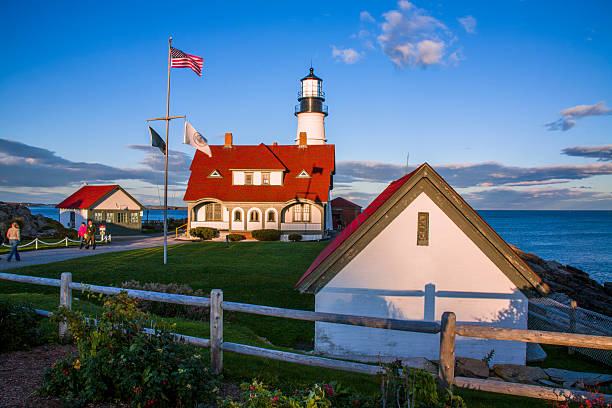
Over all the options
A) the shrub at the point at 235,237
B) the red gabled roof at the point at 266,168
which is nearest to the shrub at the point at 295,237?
the red gabled roof at the point at 266,168

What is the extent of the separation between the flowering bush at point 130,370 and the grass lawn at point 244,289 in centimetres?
145

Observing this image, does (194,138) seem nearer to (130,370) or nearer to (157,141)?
(157,141)

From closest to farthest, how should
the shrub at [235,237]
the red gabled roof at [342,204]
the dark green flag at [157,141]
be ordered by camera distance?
the dark green flag at [157,141] < the shrub at [235,237] < the red gabled roof at [342,204]

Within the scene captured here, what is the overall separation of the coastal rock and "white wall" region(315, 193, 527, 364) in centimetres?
1582

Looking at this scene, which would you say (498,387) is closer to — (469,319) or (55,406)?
(469,319)

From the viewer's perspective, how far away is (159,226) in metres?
53.2

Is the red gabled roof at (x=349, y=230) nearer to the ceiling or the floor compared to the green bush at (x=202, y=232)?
nearer to the ceiling

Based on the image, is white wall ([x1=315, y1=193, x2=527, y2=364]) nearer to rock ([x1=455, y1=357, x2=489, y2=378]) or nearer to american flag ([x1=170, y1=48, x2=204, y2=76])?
rock ([x1=455, y1=357, x2=489, y2=378])

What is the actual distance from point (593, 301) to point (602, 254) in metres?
41.1

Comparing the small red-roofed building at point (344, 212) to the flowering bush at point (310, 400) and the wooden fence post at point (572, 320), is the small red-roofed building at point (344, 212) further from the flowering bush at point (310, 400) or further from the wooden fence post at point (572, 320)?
the flowering bush at point (310, 400)

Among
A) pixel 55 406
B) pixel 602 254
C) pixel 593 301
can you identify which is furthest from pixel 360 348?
pixel 602 254

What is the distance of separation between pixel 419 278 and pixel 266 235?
28.2 metres

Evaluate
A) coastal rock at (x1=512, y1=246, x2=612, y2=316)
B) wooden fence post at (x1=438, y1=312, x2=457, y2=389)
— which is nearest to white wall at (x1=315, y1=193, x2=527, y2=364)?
wooden fence post at (x1=438, y1=312, x2=457, y2=389)

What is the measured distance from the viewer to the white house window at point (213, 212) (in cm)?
3856
